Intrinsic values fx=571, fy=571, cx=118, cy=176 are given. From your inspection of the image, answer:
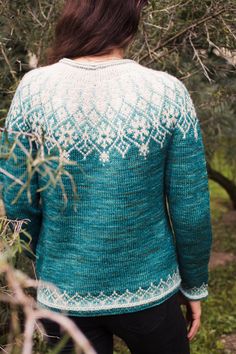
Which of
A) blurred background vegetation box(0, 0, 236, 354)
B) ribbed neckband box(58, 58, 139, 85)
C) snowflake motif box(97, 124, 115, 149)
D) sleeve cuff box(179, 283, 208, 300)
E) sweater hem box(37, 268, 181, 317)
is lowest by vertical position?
sleeve cuff box(179, 283, 208, 300)

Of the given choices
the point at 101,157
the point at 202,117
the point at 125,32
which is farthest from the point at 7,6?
the point at 202,117

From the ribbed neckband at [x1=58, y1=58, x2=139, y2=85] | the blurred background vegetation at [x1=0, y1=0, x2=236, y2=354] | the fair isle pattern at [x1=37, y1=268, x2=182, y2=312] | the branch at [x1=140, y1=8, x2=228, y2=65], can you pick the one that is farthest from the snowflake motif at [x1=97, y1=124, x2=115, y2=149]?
the branch at [x1=140, y1=8, x2=228, y2=65]

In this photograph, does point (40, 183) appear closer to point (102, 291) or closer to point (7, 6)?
point (102, 291)

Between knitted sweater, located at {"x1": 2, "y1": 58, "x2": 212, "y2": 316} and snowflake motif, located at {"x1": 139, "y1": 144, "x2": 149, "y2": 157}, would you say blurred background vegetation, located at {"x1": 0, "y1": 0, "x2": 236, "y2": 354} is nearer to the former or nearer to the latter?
knitted sweater, located at {"x1": 2, "y1": 58, "x2": 212, "y2": 316}

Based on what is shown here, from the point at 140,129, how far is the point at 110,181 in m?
0.17

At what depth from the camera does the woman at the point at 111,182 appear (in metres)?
1.59

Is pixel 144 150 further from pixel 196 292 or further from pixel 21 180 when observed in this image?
pixel 196 292

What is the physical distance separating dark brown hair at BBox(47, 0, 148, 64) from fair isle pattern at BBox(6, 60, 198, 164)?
0.42 feet

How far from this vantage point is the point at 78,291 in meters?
1.72

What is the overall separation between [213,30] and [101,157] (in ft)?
4.30

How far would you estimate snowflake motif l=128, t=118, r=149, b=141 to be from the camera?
1586 millimetres

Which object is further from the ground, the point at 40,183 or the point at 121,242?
the point at 40,183

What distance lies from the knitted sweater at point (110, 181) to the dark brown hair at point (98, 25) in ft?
0.20

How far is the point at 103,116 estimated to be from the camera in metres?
1.58
